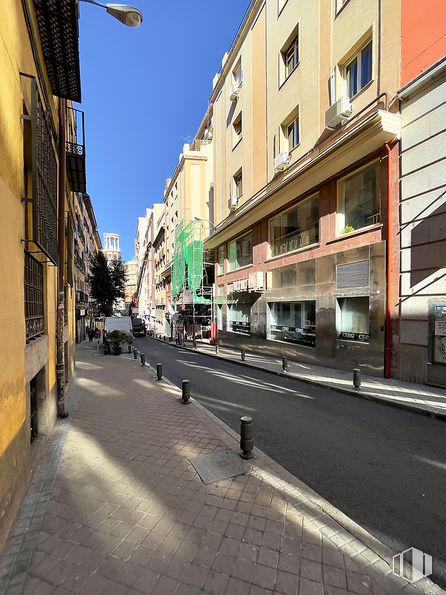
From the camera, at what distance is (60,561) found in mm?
2734

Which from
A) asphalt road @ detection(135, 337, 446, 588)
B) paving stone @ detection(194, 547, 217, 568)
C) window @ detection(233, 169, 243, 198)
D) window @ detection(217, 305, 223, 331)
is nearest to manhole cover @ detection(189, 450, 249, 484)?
asphalt road @ detection(135, 337, 446, 588)

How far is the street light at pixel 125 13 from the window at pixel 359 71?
9513 millimetres

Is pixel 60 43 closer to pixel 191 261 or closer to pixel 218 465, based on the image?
pixel 218 465

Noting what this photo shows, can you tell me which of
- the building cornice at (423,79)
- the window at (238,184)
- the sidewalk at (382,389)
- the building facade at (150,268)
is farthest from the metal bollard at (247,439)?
the building facade at (150,268)

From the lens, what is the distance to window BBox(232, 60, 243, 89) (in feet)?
67.0

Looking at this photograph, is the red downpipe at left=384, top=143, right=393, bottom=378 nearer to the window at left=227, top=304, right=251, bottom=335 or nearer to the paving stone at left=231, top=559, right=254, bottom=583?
the paving stone at left=231, top=559, right=254, bottom=583

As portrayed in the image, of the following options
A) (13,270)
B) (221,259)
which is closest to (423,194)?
(13,270)

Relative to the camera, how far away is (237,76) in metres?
21.3

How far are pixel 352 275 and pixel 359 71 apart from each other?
24.9 ft

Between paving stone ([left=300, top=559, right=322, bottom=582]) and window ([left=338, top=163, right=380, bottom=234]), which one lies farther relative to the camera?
window ([left=338, top=163, right=380, bottom=234])

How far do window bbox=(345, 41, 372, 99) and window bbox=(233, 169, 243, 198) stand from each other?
9393 mm

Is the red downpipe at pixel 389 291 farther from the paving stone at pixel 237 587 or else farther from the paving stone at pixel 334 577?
the paving stone at pixel 237 587

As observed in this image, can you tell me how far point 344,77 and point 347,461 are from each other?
44.8 ft

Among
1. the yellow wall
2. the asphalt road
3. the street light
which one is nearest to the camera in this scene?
the yellow wall
